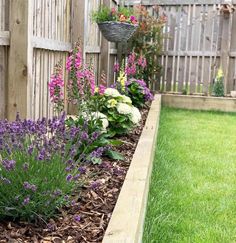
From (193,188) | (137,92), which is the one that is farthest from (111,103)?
(137,92)

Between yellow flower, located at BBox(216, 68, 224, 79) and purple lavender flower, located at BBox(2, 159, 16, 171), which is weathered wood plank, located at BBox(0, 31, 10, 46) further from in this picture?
yellow flower, located at BBox(216, 68, 224, 79)

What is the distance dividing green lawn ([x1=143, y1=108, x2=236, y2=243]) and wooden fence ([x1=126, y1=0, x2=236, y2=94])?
3.06 m

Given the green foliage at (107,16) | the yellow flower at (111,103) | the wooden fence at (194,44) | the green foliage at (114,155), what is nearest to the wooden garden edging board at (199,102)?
the wooden fence at (194,44)

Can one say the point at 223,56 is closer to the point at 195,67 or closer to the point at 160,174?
the point at 195,67

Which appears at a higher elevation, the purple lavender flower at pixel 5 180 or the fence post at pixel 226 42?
the fence post at pixel 226 42

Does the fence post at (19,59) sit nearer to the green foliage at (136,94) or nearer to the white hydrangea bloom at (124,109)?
the white hydrangea bloom at (124,109)

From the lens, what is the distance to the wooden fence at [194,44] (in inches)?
A: 339

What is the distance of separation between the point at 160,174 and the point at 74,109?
1.60 metres

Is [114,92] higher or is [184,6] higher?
[184,6]

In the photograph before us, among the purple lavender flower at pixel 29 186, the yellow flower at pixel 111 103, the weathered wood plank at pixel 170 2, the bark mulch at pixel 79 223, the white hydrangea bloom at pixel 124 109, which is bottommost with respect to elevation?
the bark mulch at pixel 79 223

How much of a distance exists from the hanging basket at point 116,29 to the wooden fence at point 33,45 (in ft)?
1.02

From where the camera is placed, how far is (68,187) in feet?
6.82

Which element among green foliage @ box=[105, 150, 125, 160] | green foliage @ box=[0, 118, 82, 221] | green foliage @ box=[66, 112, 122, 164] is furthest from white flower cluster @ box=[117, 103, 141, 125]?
green foliage @ box=[0, 118, 82, 221]

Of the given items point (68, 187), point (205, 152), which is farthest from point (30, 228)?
point (205, 152)
